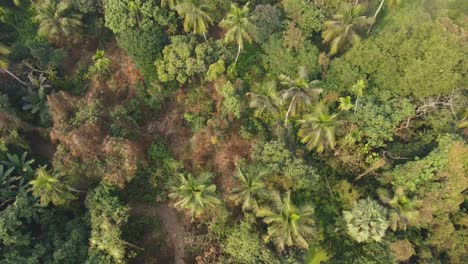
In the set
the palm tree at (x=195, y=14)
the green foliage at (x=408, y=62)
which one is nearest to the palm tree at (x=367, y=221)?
the green foliage at (x=408, y=62)

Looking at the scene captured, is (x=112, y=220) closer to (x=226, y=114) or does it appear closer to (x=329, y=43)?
(x=226, y=114)

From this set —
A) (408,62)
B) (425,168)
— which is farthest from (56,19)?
(425,168)

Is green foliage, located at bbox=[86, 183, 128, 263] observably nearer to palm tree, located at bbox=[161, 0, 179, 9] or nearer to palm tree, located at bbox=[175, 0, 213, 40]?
palm tree, located at bbox=[175, 0, 213, 40]

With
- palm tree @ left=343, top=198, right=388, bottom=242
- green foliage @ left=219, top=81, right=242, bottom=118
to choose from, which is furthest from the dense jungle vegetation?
green foliage @ left=219, top=81, right=242, bottom=118

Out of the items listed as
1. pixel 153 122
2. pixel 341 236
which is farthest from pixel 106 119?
pixel 341 236

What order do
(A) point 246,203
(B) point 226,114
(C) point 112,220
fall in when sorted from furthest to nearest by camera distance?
(B) point 226,114, (C) point 112,220, (A) point 246,203

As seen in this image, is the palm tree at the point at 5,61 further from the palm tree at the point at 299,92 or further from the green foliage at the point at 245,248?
the green foliage at the point at 245,248
